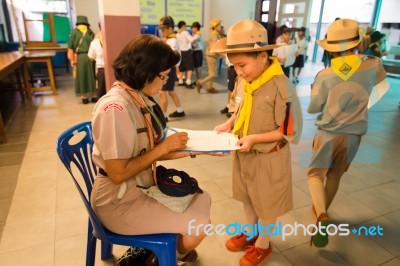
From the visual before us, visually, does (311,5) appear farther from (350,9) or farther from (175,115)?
(175,115)

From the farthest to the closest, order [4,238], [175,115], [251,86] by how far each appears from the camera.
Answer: [175,115], [4,238], [251,86]

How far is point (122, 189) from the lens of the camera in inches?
46.2

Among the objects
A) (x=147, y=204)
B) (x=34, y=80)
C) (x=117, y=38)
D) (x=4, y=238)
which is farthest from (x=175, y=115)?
(x=34, y=80)

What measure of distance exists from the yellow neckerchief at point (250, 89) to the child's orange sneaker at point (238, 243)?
0.72 metres

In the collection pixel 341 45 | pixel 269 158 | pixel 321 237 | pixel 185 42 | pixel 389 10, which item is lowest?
pixel 321 237

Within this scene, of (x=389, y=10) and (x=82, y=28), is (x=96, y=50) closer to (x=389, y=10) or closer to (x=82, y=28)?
(x=82, y=28)

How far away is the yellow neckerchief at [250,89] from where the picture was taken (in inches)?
53.1

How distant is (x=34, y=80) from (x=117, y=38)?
12.5 feet

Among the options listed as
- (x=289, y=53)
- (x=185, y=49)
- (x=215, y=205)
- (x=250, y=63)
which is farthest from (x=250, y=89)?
(x=185, y=49)

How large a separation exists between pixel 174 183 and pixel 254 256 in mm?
752

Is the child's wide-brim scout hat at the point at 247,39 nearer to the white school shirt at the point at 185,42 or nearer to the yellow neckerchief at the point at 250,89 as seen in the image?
the yellow neckerchief at the point at 250,89

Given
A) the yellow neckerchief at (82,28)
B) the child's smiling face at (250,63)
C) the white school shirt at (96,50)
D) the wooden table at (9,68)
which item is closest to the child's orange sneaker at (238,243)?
the child's smiling face at (250,63)

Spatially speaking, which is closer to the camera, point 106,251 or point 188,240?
point 188,240

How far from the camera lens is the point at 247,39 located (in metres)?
1.29
